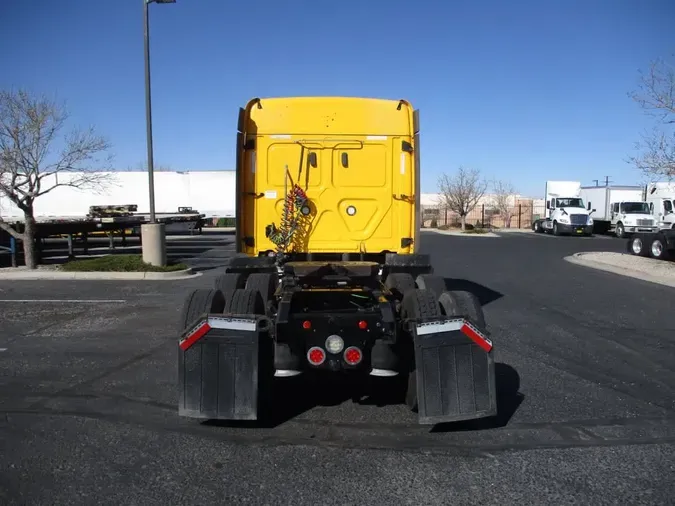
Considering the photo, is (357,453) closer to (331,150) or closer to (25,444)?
(25,444)

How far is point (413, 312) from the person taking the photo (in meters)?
4.89

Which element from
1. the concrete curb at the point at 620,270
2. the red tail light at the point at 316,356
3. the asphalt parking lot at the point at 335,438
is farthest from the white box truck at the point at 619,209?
the red tail light at the point at 316,356

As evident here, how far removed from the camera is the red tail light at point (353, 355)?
469 cm

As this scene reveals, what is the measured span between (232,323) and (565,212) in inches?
1510

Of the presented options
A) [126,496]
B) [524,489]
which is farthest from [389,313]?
[126,496]

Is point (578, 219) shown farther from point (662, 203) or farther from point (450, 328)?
point (450, 328)

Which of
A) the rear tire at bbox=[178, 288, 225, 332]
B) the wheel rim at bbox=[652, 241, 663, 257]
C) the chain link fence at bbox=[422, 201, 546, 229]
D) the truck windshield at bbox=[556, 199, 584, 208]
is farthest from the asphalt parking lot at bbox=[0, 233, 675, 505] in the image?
the chain link fence at bbox=[422, 201, 546, 229]

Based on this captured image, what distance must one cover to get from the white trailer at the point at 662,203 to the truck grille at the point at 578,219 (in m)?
4.96

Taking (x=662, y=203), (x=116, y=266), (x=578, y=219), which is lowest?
(x=116, y=266)

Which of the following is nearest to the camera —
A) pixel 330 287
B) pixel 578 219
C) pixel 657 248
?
pixel 330 287

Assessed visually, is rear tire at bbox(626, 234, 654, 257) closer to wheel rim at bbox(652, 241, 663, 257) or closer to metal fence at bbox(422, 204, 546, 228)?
wheel rim at bbox(652, 241, 663, 257)

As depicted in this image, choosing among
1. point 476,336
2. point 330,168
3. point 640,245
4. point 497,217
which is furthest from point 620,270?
point 497,217

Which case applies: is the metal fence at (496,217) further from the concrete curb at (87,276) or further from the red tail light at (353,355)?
the red tail light at (353,355)

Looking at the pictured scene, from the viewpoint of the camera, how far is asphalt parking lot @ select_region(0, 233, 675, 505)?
3.77 metres
